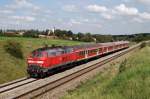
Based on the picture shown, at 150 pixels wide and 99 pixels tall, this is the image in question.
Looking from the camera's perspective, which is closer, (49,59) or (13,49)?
(49,59)

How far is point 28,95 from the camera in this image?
18.9 m

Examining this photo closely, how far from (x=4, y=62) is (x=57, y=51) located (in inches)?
366

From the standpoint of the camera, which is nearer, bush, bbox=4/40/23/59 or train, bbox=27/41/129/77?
train, bbox=27/41/129/77

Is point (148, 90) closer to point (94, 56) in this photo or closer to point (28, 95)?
point (28, 95)

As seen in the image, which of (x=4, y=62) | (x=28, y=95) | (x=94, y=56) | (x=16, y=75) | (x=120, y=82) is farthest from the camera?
(x=94, y=56)

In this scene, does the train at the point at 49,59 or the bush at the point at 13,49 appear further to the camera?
the bush at the point at 13,49

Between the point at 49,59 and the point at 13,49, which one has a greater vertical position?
the point at 49,59

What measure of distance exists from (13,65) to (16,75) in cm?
460

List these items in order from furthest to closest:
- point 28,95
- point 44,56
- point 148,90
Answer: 1. point 44,56
2. point 28,95
3. point 148,90

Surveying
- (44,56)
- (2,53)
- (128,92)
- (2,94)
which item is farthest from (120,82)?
(2,53)

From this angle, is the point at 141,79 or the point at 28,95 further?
the point at 28,95

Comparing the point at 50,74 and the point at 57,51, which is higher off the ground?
the point at 57,51

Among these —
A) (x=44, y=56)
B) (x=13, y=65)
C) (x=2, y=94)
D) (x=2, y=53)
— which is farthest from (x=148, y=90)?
(x=2, y=53)

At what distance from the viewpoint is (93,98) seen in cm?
1362
